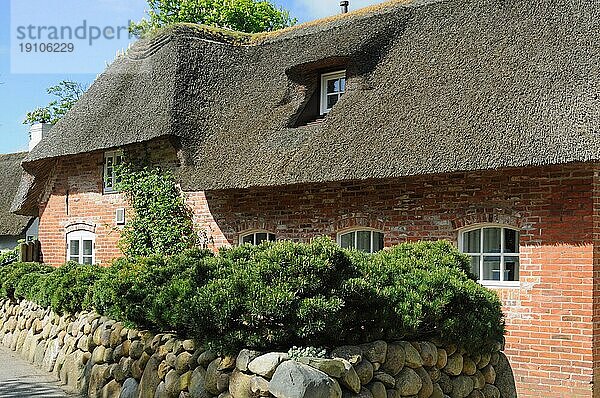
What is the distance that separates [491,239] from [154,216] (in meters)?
7.20

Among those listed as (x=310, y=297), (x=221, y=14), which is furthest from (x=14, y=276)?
(x=221, y=14)

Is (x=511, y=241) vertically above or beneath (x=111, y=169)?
beneath

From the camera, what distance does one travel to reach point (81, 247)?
1788cm

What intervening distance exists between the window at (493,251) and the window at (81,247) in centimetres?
921

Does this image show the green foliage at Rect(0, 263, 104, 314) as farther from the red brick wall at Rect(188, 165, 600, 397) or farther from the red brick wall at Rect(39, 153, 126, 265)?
the red brick wall at Rect(188, 165, 600, 397)

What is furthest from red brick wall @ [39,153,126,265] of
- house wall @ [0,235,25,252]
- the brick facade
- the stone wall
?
house wall @ [0,235,25,252]

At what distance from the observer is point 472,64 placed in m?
11.7

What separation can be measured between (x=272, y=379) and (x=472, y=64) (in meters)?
6.89

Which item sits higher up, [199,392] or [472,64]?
[472,64]

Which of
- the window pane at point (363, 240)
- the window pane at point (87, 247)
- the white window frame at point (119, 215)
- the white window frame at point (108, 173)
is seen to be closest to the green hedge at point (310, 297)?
the window pane at point (363, 240)

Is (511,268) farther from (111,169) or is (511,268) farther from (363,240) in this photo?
(111,169)

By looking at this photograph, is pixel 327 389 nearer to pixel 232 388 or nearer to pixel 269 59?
pixel 232 388

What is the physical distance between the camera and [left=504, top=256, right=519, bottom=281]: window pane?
10.7 m

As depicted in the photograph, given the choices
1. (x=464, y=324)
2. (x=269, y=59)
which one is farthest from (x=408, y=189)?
(x=269, y=59)
